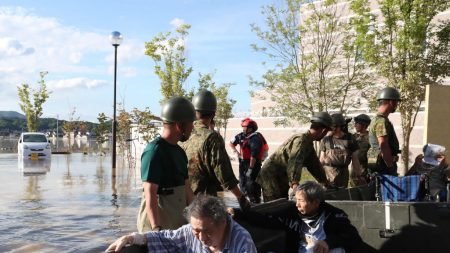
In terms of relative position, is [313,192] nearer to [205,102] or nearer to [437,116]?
[205,102]

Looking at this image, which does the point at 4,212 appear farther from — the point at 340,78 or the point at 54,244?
the point at 340,78

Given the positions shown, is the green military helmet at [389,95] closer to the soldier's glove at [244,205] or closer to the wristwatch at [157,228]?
the soldier's glove at [244,205]

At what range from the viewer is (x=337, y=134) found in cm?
695

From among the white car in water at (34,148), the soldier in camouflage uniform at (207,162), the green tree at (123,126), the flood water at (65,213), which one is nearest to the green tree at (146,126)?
the green tree at (123,126)

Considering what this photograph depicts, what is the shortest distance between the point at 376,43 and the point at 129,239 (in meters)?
15.4

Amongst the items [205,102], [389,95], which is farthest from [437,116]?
[205,102]

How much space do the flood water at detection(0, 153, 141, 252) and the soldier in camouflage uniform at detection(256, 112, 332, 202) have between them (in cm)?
290

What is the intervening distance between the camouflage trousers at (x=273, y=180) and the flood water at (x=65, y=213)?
2.76 metres

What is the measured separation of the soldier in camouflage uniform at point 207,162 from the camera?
14.0 feet

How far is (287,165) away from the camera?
5199 millimetres

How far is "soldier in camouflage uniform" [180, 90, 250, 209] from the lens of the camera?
4262 millimetres

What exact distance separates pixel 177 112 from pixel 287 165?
1.81 m

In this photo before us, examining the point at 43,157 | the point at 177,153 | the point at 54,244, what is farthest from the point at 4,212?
the point at 43,157

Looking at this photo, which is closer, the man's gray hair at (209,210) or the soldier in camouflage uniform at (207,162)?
the man's gray hair at (209,210)
